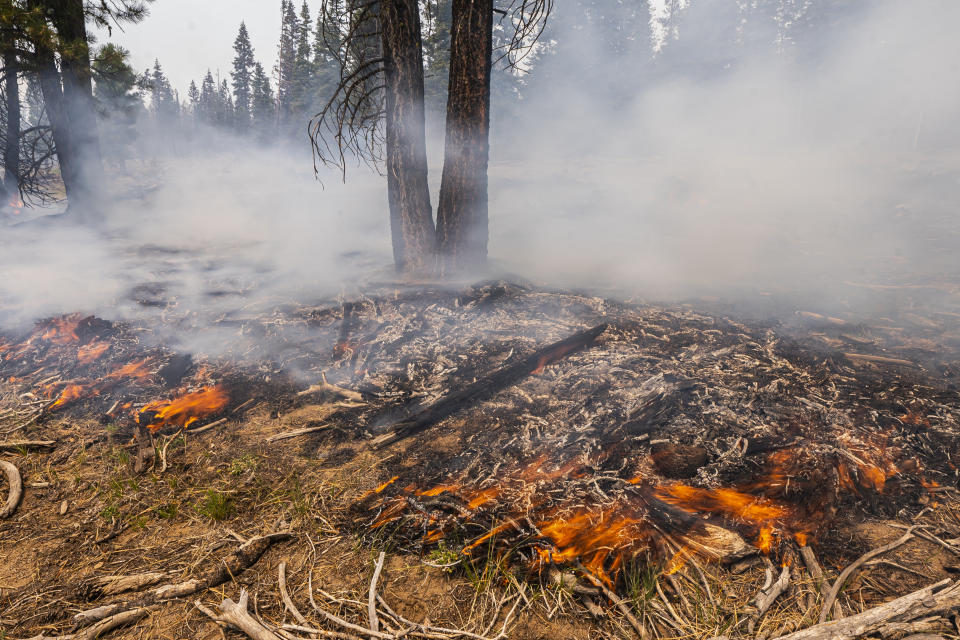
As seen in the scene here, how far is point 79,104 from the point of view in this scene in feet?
31.2

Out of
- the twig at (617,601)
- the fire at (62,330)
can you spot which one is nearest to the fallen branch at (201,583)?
the twig at (617,601)

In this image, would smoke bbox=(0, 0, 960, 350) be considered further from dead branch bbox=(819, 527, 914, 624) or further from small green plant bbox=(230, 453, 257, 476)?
dead branch bbox=(819, 527, 914, 624)

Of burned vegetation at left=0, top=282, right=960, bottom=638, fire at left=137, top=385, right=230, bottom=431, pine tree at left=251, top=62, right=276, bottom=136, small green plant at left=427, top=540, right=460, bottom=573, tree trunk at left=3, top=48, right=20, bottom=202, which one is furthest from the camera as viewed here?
pine tree at left=251, top=62, right=276, bottom=136

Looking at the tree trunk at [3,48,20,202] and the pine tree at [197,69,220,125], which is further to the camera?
the pine tree at [197,69,220,125]

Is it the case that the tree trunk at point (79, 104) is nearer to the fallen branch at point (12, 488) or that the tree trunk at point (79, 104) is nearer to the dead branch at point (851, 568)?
the fallen branch at point (12, 488)

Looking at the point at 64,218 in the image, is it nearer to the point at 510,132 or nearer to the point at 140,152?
the point at 510,132

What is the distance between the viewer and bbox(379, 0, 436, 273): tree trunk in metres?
5.87

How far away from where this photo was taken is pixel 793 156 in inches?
729

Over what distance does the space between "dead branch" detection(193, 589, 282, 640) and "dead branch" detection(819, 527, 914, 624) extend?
2.20m

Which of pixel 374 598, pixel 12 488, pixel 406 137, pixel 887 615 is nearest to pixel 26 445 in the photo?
pixel 12 488

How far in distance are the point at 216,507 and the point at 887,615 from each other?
10.2 feet

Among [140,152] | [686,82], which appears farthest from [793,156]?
[140,152]

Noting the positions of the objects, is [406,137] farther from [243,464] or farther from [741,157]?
[741,157]

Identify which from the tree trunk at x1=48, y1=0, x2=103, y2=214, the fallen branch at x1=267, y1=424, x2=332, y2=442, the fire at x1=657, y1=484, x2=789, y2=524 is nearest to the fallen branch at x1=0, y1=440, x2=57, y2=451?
the fallen branch at x1=267, y1=424, x2=332, y2=442
